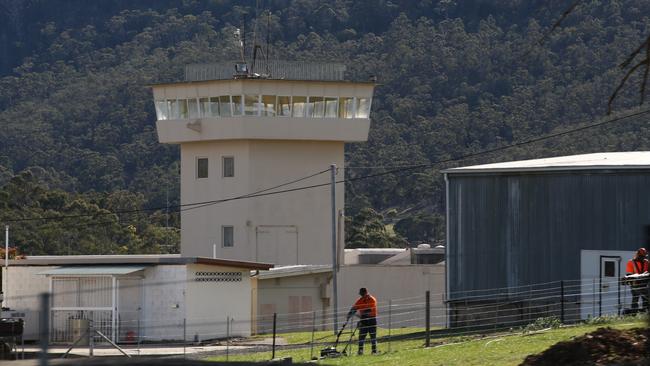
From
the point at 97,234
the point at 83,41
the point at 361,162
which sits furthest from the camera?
the point at 83,41

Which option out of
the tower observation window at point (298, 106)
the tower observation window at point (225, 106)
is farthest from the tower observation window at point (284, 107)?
the tower observation window at point (225, 106)

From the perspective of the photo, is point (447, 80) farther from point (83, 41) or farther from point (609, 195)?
point (609, 195)

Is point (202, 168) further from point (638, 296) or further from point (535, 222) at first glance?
point (638, 296)

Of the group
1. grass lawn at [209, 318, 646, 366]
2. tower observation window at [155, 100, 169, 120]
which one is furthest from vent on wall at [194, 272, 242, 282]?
tower observation window at [155, 100, 169, 120]

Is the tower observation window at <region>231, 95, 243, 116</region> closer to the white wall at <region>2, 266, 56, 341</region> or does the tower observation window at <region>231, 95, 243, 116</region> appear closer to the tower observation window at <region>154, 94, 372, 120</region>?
the tower observation window at <region>154, 94, 372, 120</region>

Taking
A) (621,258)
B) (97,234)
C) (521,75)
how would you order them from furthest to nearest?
(521,75)
(97,234)
(621,258)

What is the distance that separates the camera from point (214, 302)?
140ft

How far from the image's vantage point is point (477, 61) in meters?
141

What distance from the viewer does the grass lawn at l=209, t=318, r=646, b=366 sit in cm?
2420

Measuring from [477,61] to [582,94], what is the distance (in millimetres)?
15810

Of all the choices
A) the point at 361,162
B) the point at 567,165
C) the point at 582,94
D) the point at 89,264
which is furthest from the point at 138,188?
the point at 567,165

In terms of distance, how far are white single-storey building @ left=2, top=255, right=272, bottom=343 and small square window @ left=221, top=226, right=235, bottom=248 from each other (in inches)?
802

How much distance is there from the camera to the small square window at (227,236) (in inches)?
2520

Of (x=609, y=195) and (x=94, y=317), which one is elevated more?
(x=609, y=195)
